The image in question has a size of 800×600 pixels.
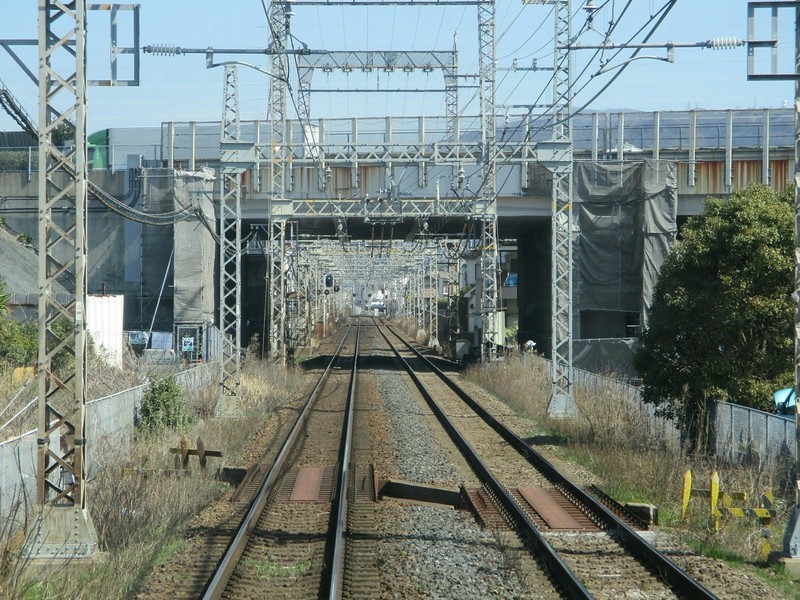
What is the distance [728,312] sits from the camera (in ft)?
46.1

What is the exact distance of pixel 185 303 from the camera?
34.6 meters

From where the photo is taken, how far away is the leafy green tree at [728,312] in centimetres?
1400

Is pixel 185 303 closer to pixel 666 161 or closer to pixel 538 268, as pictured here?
pixel 538 268

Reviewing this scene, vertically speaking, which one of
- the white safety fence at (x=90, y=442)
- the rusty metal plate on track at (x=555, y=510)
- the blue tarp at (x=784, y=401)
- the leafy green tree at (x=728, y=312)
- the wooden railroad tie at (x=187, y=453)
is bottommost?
the rusty metal plate on track at (x=555, y=510)

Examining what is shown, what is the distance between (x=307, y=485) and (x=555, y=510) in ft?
11.3

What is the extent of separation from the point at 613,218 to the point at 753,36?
2562 cm

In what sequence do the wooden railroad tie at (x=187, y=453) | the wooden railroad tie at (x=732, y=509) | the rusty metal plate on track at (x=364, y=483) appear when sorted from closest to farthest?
the wooden railroad tie at (x=732, y=509)
the rusty metal plate on track at (x=364, y=483)
the wooden railroad tie at (x=187, y=453)

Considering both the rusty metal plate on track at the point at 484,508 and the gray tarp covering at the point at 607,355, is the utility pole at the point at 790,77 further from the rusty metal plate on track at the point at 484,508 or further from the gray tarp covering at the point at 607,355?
the gray tarp covering at the point at 607,355

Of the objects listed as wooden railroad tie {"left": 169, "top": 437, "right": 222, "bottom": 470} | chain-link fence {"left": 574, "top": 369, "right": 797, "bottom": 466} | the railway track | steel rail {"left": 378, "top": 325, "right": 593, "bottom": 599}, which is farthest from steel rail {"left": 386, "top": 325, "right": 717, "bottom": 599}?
wooden railroad tie {"left": 169, "top": 437, "right": 222, "bottom": 470}

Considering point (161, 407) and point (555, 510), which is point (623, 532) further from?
point (161, 407)

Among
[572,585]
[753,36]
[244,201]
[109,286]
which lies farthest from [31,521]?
[109,286]

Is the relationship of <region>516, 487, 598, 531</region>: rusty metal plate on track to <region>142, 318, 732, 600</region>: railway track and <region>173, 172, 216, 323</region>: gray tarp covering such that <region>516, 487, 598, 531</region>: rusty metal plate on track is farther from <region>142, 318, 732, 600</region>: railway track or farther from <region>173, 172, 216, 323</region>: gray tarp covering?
<region>173, 172, 216, 323</region>: gray tarp covering

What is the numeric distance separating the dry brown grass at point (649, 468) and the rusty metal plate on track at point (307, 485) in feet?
12.0

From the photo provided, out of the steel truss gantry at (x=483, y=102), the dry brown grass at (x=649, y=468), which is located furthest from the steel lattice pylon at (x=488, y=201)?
the dry brown grass at (x=649, y=468)
